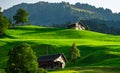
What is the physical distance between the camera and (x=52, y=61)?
367ft

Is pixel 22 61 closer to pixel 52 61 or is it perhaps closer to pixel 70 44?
pixel 52 61

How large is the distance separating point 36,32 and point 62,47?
45.8 m

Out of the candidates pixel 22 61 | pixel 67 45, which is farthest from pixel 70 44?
pixel 22 61

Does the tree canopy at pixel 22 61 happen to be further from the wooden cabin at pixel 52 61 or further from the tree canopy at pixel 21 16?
the tree canopy at pixel 21 16

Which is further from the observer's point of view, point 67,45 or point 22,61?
point 67,45

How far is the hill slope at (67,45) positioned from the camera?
111938 mm

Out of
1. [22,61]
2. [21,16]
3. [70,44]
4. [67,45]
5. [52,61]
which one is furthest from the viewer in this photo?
[21,16]

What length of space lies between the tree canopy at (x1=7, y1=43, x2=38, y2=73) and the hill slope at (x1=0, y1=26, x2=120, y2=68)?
47417mm

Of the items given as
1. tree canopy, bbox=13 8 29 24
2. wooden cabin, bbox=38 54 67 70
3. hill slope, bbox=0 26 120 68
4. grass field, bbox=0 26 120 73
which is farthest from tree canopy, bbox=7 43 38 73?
tree canopy, bbox=13 8 29 24

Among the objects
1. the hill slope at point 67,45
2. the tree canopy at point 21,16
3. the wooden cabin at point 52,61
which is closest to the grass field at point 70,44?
the hill slope at point 67,45

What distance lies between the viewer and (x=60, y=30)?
7111 inches

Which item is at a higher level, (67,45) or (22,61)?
(22,61)

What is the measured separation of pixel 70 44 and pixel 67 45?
3.11 meters

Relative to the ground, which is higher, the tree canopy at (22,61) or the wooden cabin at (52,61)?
the tree canopy at (22,61)
